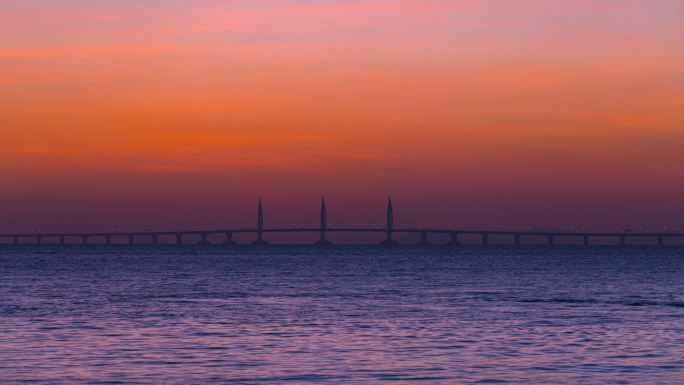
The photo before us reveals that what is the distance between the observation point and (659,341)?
40.3 metres

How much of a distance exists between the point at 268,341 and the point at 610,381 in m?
13.7

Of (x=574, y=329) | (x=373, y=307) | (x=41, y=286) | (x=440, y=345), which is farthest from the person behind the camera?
(x=41, y=286)

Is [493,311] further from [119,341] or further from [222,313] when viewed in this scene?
[119,341]

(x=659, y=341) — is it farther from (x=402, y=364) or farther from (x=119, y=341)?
(x=119, y=341)

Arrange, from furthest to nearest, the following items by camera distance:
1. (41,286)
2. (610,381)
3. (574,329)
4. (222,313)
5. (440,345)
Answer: (41,286), (222,313), (574,329), (440,345), (610,381)

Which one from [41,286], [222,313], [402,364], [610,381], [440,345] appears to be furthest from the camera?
[41,286]

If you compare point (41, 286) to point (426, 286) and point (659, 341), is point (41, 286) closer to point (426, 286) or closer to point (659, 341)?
point (426, 286)

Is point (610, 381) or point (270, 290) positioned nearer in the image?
point (610, 381)

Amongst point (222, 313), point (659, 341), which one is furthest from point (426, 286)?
point (659, 341)

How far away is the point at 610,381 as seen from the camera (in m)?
30.2

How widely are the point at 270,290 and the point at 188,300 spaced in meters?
12.4

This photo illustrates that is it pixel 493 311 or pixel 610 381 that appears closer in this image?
pixel 610 381

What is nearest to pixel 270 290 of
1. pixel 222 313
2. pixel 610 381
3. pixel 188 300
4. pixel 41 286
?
pixel 188 300

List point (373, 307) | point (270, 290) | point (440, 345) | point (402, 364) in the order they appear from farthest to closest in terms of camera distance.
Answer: point (270, 290) → point (373, 307) → point (440, 345) → point (402, 364)
